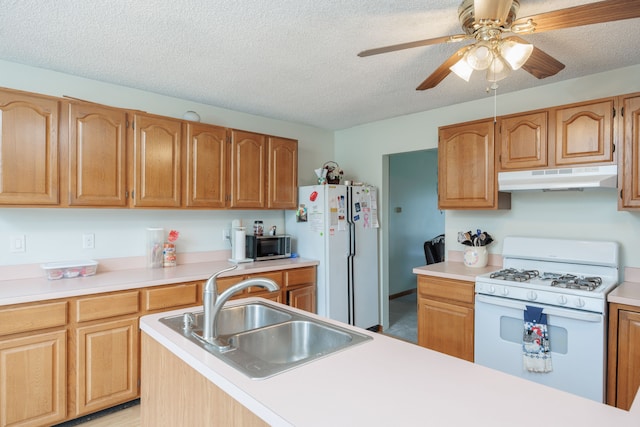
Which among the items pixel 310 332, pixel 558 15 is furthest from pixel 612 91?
pixel 310 332

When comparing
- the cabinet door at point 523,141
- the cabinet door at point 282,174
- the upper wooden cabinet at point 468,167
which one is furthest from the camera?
the cabinet door at point 282,174

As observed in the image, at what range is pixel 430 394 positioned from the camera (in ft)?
Result: 3.19

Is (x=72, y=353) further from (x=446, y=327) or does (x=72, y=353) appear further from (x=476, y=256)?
(x=476, y=256)

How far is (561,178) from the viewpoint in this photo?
245cm

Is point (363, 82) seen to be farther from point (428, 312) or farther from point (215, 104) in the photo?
point (428, 312)

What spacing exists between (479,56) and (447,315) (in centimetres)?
193

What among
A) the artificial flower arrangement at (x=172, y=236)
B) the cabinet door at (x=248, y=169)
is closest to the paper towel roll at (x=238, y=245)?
the cabinet door at (x=248, y=169)

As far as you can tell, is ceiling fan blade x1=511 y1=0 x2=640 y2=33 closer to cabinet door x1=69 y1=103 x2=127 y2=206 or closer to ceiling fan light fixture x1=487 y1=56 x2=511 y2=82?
ceiling fan light fixture x1=487 y1=56 x2=511 y2=82

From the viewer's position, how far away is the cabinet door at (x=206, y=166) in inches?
118

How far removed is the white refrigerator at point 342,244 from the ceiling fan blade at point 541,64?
2000mm

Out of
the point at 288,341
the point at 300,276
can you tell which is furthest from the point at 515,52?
the point at 300,276

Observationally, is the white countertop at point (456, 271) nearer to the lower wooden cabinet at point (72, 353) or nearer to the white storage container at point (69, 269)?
→ the lower wooden cabinet at point (72, 353)

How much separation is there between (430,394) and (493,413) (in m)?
0.16

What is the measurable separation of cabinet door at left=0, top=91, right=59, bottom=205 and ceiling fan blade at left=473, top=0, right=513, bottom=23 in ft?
8.34
